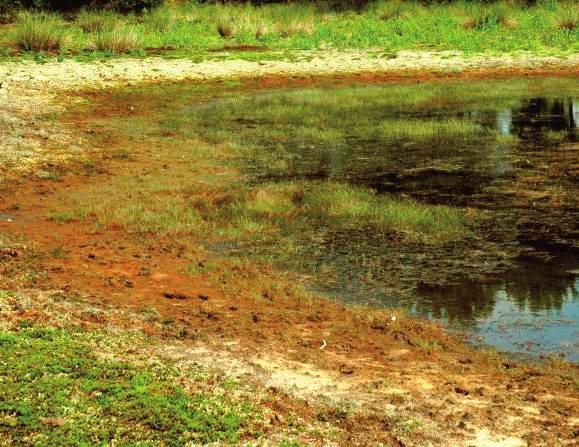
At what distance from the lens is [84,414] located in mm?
6066

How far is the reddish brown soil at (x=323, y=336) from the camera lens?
21.2 feet

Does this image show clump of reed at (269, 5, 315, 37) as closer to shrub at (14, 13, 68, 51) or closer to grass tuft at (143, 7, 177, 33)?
grass tuft at (143, 7, 177, 33)

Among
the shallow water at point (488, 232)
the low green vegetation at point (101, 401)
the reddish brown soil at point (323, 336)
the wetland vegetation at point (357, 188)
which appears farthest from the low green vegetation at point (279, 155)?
the low green vegetation at point (101, 401)

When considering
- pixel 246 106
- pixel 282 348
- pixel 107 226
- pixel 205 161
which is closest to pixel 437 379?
pixel 282 348

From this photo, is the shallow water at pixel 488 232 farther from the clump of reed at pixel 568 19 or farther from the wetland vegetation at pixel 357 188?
the clump of reed at pixel 568 19

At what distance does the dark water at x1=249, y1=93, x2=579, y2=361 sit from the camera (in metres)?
8.73

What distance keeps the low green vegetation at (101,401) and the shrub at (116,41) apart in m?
23.3

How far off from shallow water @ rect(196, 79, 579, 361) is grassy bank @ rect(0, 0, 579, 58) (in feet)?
37.9

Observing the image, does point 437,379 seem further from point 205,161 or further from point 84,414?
point 205,161

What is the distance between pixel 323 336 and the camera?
27.0ft

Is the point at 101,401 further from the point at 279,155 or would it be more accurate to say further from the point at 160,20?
the point at 160,20

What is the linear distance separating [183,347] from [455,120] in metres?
13.6

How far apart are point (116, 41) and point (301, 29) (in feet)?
23.1

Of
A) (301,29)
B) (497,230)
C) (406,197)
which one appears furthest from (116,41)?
(497,230)
